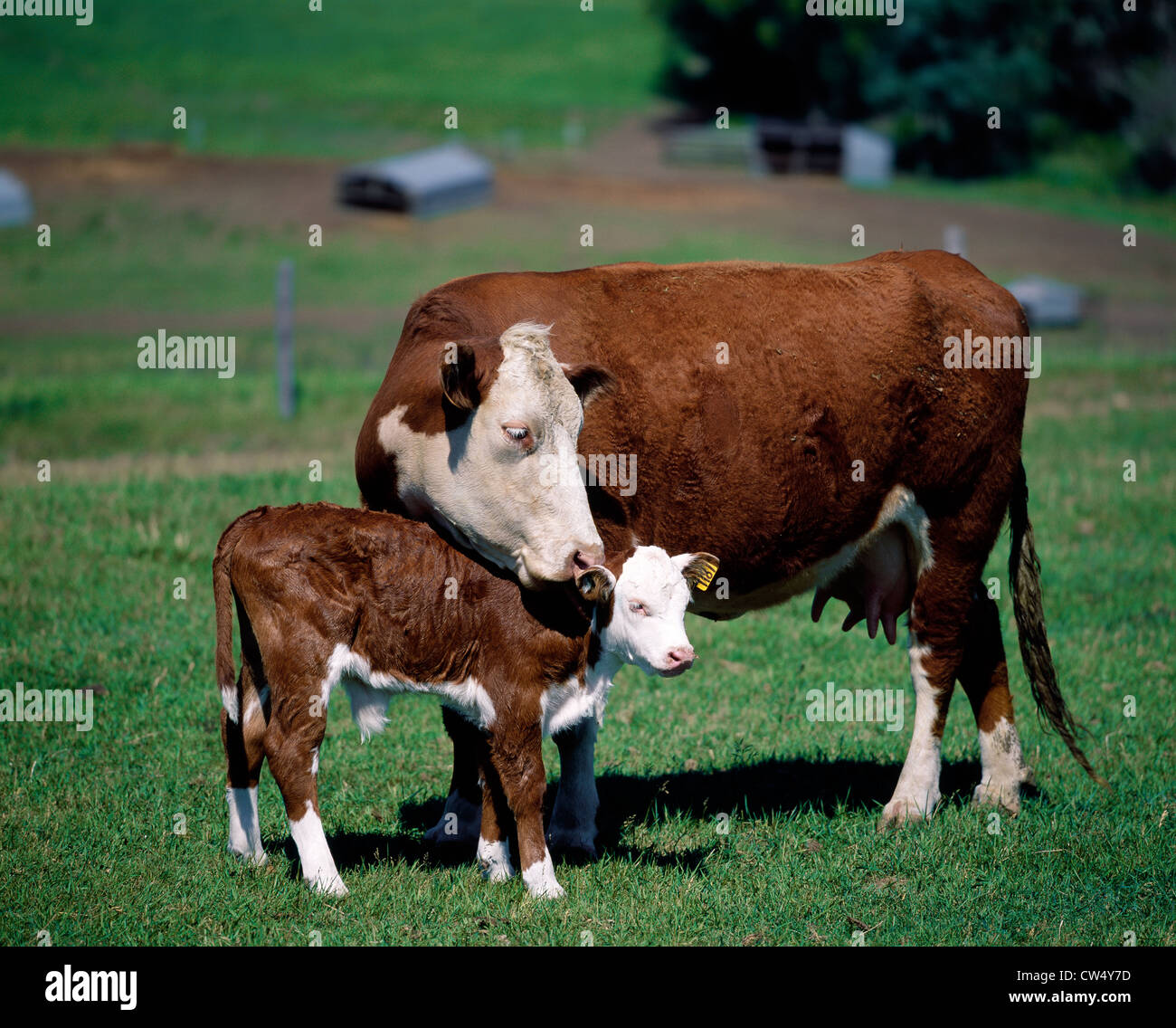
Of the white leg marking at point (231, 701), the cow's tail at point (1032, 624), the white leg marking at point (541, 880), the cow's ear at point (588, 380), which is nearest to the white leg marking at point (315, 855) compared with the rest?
the white leg marking at point (231, 701)

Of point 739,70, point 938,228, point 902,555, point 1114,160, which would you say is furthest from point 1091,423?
point 739,70

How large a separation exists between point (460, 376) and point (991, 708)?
392 centimetres

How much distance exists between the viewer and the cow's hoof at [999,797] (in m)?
7.59

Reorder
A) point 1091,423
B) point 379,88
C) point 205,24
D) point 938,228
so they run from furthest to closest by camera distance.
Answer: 1. point 205,24
2. point 379,88
3. point 938,228
4. point 1091,423

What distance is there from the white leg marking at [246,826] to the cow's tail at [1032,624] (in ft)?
14.3

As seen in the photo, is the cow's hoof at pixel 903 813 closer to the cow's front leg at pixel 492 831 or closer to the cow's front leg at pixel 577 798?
the cow's front leg at pixel 577 798

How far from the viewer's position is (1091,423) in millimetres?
17984

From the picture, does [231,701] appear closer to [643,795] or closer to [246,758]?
[246,758]

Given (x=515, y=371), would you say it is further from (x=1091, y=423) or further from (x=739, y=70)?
(x=739, y=70)

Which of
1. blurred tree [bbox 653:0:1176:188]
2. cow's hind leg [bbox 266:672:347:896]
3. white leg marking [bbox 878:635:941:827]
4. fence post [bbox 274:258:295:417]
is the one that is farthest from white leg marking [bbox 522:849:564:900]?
blurred tree [bbox 653:0:1176:188]

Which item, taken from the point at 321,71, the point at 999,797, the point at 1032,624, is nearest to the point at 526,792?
the point at 999,797

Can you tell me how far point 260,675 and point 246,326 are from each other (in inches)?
960

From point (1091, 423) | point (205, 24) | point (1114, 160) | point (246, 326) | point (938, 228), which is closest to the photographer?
point (1091, 423)

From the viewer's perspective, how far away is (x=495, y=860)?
636 cm
